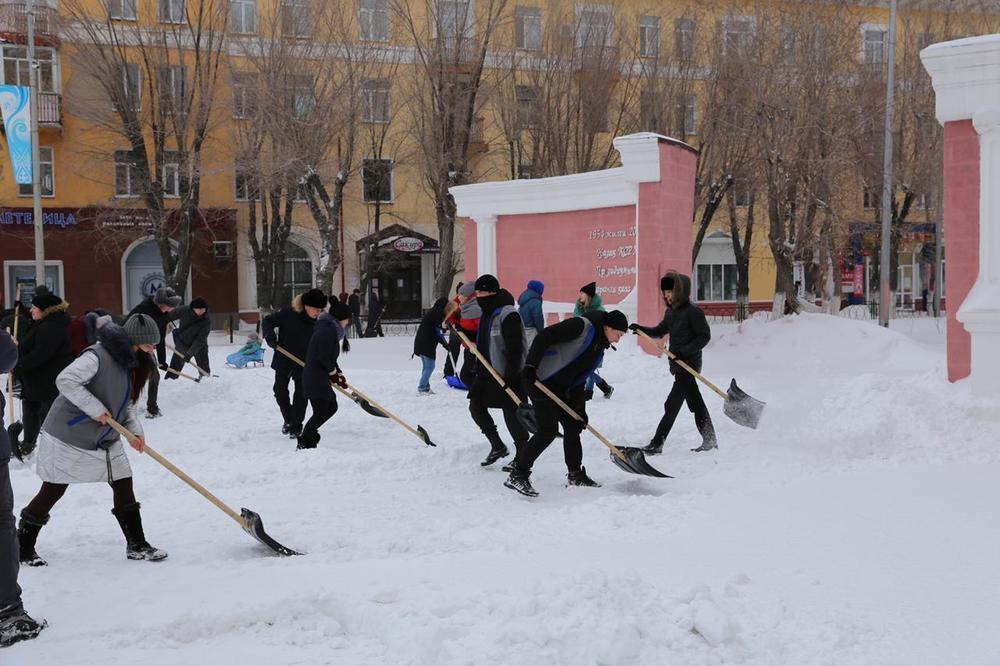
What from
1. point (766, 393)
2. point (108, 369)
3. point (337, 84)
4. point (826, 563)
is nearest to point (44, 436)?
point (108, 369)

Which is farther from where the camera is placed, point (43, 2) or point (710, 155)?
point (43, 2)

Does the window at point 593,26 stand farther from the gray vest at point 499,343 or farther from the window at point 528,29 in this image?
the gray vest at point 499,343

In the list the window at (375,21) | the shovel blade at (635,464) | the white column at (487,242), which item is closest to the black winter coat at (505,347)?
the shovel blade at (635,464)

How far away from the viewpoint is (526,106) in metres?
24.2

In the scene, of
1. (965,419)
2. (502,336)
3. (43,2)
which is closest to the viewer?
(502,336)

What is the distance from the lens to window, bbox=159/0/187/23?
24812 mm

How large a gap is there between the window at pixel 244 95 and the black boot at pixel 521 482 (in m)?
18.7

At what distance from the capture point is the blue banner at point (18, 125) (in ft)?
65.5

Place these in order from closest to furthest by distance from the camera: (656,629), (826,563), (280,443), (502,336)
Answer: (656,629)
(826,563)
(502,336)
(280,443)

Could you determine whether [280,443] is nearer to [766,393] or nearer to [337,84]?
[766,393]

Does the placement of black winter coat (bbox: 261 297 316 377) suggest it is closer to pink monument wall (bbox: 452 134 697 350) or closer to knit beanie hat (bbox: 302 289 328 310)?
knit beanie hat (bbox: 302 289 328 310)

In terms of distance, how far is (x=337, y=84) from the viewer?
23.1 metres

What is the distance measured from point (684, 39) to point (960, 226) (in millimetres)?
16537

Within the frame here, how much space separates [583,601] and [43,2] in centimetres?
2717
